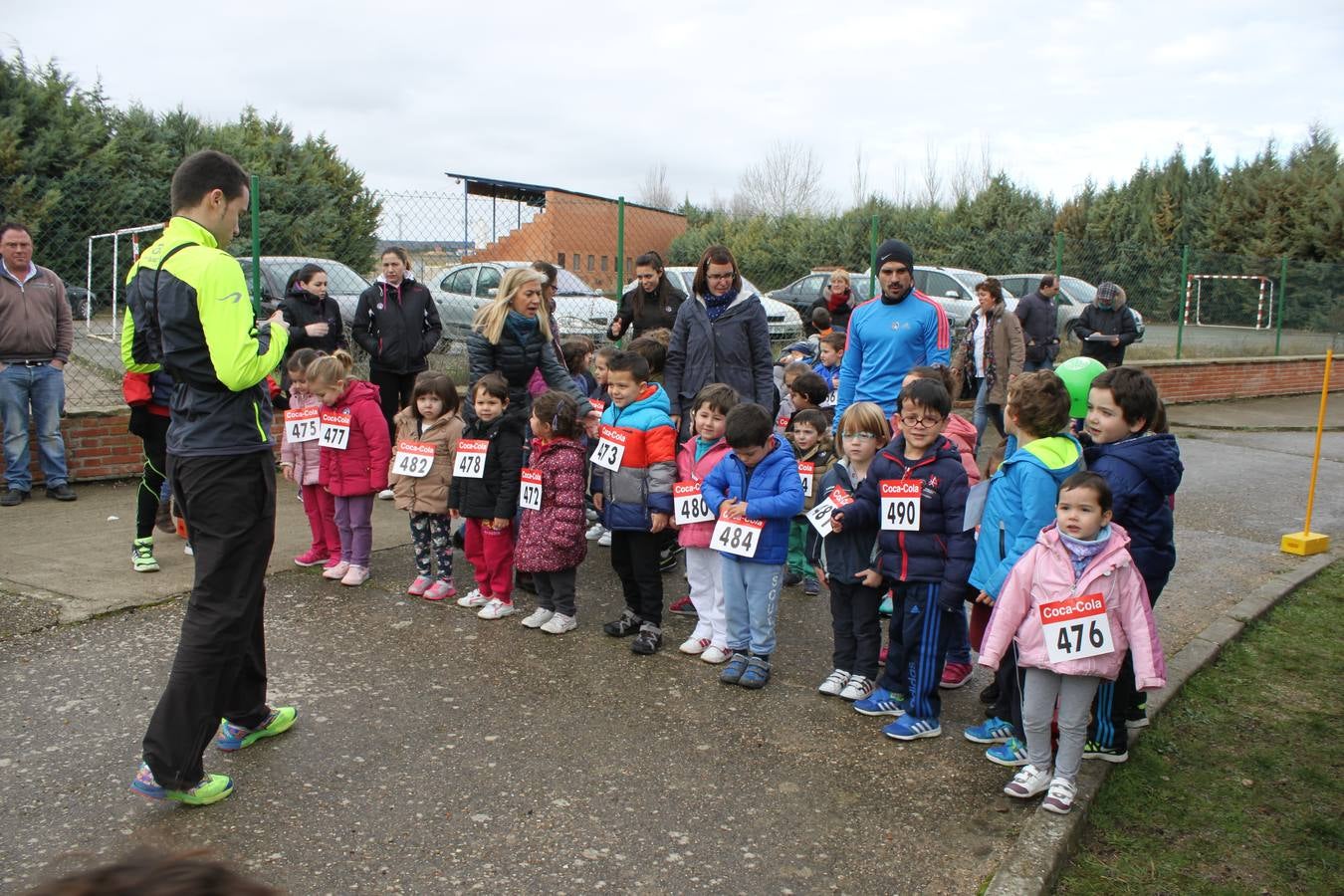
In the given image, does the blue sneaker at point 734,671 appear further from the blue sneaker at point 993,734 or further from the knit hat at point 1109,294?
the knit hat at point 1109,294

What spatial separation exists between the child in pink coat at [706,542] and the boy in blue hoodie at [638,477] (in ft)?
0.42

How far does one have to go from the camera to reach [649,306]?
319 inches

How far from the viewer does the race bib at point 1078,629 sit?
360 centimetres

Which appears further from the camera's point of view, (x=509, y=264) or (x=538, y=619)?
(x=509, y=264)

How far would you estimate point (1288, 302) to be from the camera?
1836cm

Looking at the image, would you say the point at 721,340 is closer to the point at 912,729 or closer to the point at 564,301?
the point at 912,729

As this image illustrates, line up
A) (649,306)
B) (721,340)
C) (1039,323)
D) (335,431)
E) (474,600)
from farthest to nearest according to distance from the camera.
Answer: (1039,323) < (649,306) < (721,340) < (335,431) < (474,600)

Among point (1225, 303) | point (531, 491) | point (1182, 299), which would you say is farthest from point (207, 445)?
point (1225, 303)

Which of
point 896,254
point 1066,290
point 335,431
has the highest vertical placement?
point 1066,290

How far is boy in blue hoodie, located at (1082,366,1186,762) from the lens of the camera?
396 cm

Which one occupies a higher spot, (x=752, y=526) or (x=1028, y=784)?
(x=752, y=526)

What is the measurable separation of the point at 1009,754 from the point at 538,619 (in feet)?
8.13

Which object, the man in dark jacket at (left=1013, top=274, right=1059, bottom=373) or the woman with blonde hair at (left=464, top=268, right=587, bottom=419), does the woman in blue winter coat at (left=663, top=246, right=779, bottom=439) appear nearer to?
the woman with blonde hair at (left=464, top=268, right=587, bottom=419)

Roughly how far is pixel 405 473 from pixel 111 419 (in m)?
3.85
